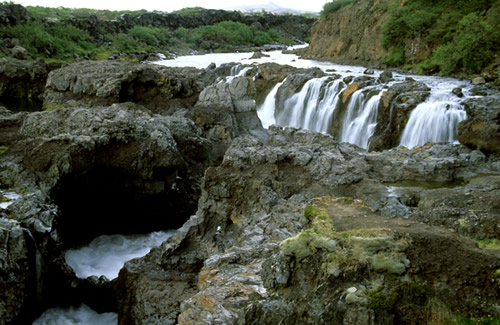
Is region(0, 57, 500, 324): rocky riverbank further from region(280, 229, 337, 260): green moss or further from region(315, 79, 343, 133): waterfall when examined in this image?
region(315, 79, 343, 133): waterfall

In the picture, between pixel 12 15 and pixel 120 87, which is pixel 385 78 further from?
pixel 12 15

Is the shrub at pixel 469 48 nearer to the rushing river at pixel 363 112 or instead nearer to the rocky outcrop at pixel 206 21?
the rushing river at pixel 363 112

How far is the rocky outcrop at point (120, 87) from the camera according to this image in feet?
81.5

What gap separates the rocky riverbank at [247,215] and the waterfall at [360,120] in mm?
954

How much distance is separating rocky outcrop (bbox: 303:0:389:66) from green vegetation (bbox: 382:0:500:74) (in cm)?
243

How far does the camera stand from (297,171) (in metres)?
11.6

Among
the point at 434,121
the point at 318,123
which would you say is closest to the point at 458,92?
the point at 434,121

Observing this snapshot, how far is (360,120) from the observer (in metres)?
23.1

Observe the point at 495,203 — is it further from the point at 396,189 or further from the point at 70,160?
the point at 70,160

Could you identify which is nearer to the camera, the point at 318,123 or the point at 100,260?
the point at 100,260

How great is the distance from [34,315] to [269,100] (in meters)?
23.4

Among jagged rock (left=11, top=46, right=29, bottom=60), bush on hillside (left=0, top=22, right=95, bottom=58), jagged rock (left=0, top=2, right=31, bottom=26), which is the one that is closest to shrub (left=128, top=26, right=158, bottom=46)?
bush on hillside (left=0, top=22, right=95, bottom=58)

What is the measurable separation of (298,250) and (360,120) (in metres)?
18.1

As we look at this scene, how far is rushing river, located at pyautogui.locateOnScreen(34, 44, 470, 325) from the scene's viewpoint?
13659mm
